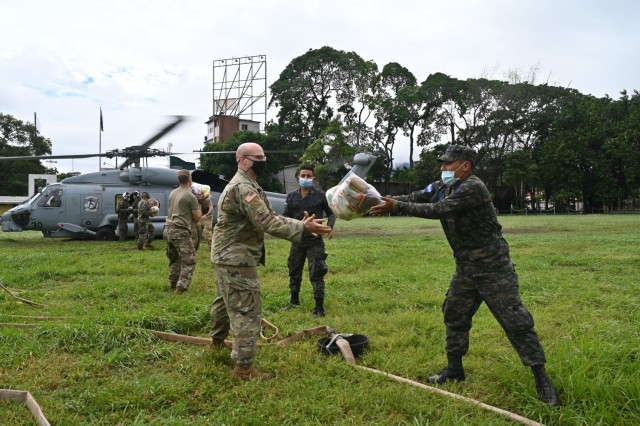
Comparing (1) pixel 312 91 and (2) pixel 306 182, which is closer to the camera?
(2) pixel 306 182

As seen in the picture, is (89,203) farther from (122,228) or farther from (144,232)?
(144,232)

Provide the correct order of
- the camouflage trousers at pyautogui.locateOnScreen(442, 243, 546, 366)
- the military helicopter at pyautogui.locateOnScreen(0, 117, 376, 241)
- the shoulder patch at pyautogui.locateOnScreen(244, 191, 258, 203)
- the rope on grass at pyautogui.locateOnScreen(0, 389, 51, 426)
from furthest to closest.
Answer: the military helicopter at pyautogui.locateOnScreen(0, 117, 376, 241)
the shoulder patch at pyautogui.locateOnScreen(244, 191, 258, 203)
the camouflage trousers at pyautogui.locateOnScreen(442, 243, 546, 366)
the rope on grass at pyautogui.locateOnScreen(0, 389, 51, 426)

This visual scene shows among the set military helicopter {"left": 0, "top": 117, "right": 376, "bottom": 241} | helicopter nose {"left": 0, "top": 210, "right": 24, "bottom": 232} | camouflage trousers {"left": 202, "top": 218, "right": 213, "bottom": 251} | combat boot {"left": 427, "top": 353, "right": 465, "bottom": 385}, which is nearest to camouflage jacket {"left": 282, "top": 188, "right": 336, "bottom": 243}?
combat boot {"left": 427, "top": 353, "right": 465, "bottom": 385}

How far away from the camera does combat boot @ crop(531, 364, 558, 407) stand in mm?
3344

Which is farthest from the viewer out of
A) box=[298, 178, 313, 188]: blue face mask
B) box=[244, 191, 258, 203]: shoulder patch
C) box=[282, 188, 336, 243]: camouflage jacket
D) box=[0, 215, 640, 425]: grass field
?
box=[282, 188, 336, 243]: camouflage jacket

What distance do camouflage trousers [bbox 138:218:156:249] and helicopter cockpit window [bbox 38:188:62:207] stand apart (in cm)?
485

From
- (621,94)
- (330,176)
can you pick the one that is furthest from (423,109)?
(621,94)

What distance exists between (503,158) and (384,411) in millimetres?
46453

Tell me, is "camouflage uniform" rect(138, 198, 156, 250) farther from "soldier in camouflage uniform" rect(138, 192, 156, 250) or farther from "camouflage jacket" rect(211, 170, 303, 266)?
"camouflage jacket" rect(211, 170, 303, 266)

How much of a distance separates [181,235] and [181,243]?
13 centimetres

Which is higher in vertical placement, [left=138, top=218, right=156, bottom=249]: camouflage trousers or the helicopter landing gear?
[left=138, top=218, right=156, bottom=249]: camouflage trousers

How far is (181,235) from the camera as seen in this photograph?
749 centimetres

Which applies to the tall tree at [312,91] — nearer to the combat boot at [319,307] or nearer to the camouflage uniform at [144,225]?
the camouflage uniform at [144,225]

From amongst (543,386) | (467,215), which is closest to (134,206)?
(467,215)
